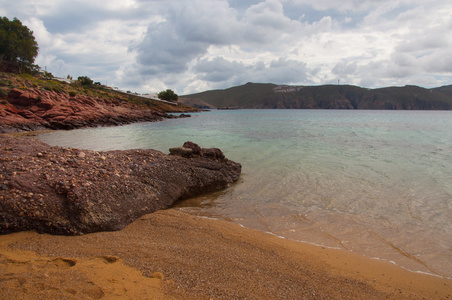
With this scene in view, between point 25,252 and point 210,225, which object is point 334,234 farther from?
point 25,252

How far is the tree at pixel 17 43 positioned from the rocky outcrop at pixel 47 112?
24.6 metres

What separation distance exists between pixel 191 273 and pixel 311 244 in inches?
107

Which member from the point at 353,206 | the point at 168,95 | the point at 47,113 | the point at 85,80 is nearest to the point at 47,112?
the point at 47,113

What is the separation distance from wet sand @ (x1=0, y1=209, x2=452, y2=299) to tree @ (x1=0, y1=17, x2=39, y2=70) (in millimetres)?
65502

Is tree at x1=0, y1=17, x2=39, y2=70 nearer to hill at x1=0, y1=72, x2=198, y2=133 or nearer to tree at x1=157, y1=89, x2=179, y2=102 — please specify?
hill at x1=0, y1=72, x2=198, y2=133

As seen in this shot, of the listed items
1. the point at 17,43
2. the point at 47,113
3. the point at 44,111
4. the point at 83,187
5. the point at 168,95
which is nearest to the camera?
the point at 83,187

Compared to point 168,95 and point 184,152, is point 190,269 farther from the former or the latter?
point 168,95

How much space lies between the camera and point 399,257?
15.3 feet

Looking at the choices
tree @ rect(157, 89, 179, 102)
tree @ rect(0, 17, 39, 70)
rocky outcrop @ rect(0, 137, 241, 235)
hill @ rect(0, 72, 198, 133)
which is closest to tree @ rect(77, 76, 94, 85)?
tree @ rect(0, 17, 39, 70)

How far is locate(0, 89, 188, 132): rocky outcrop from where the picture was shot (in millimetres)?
28234

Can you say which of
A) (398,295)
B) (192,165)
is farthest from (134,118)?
(398,295)

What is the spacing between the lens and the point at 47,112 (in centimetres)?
3219

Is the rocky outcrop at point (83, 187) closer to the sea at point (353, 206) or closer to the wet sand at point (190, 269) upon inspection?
the wet sand at point (190, 269)

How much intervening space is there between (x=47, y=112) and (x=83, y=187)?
33634 mm
